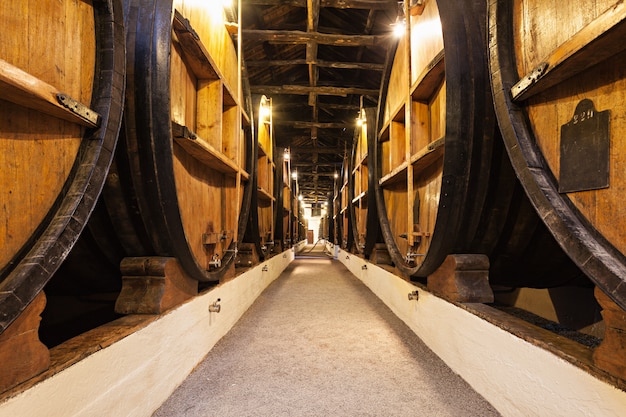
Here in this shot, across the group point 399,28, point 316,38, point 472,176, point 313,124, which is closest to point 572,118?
point 472,176

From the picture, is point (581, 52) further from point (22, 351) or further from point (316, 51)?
point (316, 51)

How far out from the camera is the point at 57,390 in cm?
106

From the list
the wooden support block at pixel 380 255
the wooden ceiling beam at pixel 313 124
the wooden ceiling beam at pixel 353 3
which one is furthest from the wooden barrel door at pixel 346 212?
the wooden ceiling beam at pixel 353 3

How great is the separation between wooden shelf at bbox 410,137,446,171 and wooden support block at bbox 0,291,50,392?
7.84 ft

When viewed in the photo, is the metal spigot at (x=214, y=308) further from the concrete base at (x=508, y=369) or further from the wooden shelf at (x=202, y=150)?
the concrete base at (x=508, y=369)

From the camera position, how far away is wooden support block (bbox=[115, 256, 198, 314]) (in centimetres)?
177

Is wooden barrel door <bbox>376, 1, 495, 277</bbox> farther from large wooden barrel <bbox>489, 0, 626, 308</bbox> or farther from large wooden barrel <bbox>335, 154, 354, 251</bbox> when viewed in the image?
large wooden barrel <bbox>335, 154, 354, 251</bbox>

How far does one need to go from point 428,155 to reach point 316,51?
15.1 ft

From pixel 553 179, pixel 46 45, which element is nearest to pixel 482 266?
pixel 553 179

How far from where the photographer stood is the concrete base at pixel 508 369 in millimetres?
1102

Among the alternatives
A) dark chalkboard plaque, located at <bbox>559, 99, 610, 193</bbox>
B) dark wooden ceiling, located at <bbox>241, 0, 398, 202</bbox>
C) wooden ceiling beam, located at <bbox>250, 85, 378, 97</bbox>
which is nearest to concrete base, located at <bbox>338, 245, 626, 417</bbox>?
dark chalkboard plaque, located at <bbox>559, 99, 610, 193</bbox>

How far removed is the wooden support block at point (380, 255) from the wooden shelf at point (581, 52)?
3659 millimetres

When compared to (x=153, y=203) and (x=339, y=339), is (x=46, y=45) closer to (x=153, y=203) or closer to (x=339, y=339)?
(x=153, y=203)

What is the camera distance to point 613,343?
1.05 metres
